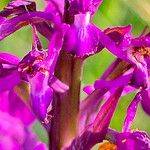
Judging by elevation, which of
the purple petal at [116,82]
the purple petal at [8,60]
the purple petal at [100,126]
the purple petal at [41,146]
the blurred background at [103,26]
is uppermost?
the purple petal at [116,82]

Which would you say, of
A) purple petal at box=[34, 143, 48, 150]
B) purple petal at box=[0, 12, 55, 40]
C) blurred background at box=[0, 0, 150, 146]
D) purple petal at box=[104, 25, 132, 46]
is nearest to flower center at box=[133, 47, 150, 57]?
purple petal at box=[104, 25, 132, 46]

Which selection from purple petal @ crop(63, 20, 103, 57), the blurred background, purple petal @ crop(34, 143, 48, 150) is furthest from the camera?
the blurred background

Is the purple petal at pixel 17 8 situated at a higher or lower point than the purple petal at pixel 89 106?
higher

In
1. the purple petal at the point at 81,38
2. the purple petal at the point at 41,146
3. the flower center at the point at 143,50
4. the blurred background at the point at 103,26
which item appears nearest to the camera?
the purple petal at the point at 81,38

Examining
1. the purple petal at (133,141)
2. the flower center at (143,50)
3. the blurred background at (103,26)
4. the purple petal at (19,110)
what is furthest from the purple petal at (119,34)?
the blurred background at (103,26)

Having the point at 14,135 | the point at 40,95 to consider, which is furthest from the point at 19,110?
the point at 40,95

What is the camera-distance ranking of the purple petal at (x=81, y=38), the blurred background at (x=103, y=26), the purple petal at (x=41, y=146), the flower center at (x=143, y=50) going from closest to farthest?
the purple petal at (x=81, y=38)
the flower center at (x=143, y=50)
the purple petal at (x=41, y=146)
the blurred background at (x=103, y=26)

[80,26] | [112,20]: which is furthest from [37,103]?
[112,20]

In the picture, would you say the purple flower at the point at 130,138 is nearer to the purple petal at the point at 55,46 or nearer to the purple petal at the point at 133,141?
the purple petal at the point at 133,141

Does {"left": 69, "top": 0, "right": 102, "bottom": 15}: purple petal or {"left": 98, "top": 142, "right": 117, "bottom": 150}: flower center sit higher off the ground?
{"left": 69, "top": 0, "right": 102, "bottom": 15}: purple petal

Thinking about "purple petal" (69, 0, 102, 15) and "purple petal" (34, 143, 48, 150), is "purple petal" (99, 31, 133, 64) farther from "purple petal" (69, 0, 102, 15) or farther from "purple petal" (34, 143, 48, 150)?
"purple petal" (34, 143, 48, 150)

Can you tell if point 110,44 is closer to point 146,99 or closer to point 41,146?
point 146,99
